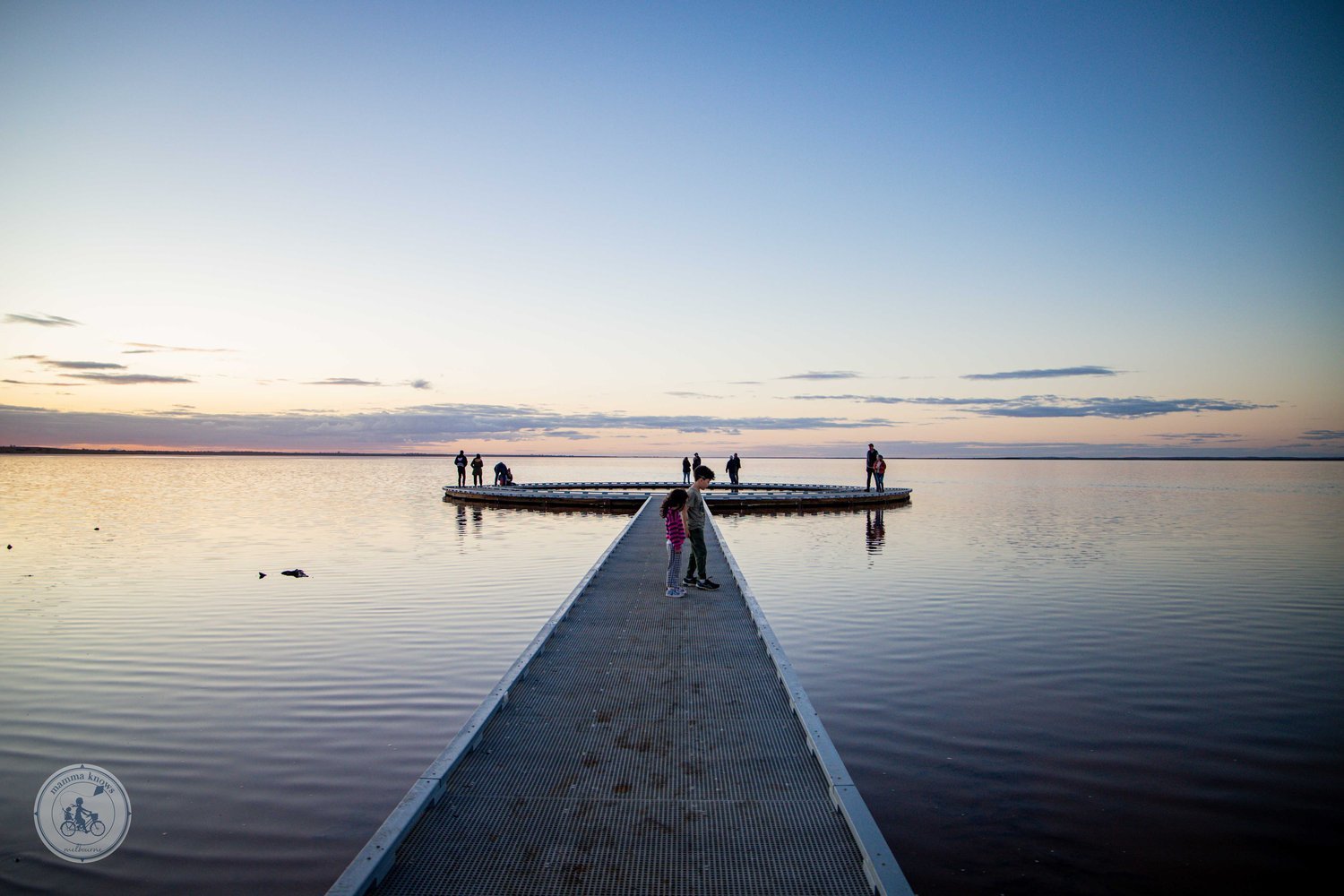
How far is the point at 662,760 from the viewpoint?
5.87 m

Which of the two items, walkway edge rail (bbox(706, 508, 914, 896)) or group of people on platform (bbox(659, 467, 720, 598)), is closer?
walkway edge rail (bbox(706, 508, 914, 896))

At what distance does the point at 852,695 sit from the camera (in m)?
9.63

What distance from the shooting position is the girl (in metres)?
11.6

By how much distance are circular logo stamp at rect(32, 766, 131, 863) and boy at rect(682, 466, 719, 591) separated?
23.7 feet

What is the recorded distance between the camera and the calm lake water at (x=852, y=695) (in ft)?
19.7

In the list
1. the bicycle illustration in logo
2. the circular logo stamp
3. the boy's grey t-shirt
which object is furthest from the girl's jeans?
the bicycle illustration in logo

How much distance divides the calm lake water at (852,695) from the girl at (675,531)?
7.00 feet

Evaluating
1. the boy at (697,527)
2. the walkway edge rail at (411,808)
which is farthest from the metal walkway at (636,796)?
the boy at (697,527)

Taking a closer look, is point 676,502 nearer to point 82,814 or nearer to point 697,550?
point 697,550

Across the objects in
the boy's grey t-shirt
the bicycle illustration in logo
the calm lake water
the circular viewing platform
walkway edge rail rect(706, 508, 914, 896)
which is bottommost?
the bicycle illustration in logo

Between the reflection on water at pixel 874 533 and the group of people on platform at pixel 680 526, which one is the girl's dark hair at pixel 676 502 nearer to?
the group of people on platform at pixel 680 526

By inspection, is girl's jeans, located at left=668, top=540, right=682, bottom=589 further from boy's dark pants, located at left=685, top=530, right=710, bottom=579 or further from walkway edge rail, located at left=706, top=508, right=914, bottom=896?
walkway edge rail, located at left=706, top=508, right=914, bottom=896

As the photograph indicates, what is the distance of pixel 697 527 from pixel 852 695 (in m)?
3.53

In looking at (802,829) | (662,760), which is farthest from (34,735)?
(802,829)
